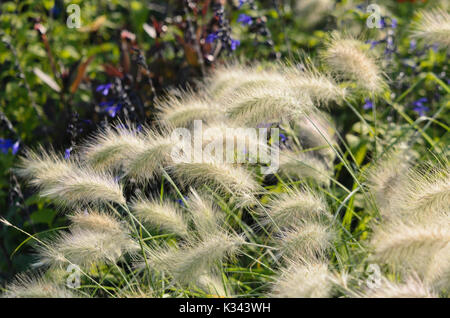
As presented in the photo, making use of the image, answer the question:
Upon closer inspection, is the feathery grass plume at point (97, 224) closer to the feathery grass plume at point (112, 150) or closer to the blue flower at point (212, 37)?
the feathery grass plume at point (112, 150)

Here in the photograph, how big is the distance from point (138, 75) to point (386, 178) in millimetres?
1999

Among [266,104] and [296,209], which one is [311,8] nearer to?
[266,104]

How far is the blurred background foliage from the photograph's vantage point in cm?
314

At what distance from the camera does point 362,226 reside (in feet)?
8.29

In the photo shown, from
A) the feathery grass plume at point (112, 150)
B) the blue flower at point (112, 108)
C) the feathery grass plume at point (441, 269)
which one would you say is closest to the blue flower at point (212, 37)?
the blue flower at point (112, 108)

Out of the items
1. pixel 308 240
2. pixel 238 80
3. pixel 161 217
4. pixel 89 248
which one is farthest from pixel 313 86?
pixel 89 248

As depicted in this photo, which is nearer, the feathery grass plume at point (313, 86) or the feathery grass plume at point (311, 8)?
the feathery grass plume at point (313, 86)

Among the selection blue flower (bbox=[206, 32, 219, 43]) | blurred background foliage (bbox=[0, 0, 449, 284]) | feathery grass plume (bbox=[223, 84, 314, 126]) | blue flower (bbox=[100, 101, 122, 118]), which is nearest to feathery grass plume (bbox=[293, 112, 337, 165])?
blurred background foliage (bbox=[0, 0, 449, 284])

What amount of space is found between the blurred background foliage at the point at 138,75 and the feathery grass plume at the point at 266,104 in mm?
786

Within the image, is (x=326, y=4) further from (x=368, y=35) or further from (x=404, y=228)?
(x=404, y=228)

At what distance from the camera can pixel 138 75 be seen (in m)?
3.55

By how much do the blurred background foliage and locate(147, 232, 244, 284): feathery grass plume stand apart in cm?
114

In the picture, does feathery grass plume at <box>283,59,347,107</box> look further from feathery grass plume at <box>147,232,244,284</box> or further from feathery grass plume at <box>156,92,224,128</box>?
feathery grass plume at <box>147,232,244,284</box>

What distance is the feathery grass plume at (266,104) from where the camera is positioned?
2.19 meters
